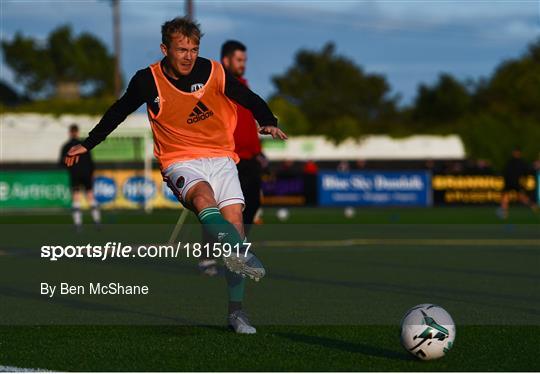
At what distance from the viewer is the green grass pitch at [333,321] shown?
6.44 meters

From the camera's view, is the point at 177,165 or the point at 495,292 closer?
the point at 177,165

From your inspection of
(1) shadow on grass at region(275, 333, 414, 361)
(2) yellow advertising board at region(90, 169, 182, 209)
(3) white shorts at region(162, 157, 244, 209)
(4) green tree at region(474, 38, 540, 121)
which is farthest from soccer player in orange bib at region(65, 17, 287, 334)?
(4) green tree at region(474, 38, 540, 121)

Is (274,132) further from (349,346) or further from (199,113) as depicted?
(349,346)

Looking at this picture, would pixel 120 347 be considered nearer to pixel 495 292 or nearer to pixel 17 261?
pixel 495 292

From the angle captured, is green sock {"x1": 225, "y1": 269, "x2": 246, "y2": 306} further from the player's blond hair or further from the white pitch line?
the white pitch line

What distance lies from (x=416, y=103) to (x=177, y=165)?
→ 105504 millimetres

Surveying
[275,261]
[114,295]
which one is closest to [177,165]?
[114,295]

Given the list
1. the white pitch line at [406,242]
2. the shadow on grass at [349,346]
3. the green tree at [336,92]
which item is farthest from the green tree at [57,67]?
the shadow on grass at [349,346]

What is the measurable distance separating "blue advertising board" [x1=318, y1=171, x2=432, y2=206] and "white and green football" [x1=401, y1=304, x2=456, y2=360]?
28.1 metres

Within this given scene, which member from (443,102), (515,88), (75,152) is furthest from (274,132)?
(443,102)

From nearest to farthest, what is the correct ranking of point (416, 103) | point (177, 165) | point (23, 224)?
1. point (177, 165)
2. point (23, 224)
3. point (416, 103)

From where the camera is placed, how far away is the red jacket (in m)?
11.4

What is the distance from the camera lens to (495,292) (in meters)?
10.5

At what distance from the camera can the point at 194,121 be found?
7.71m
